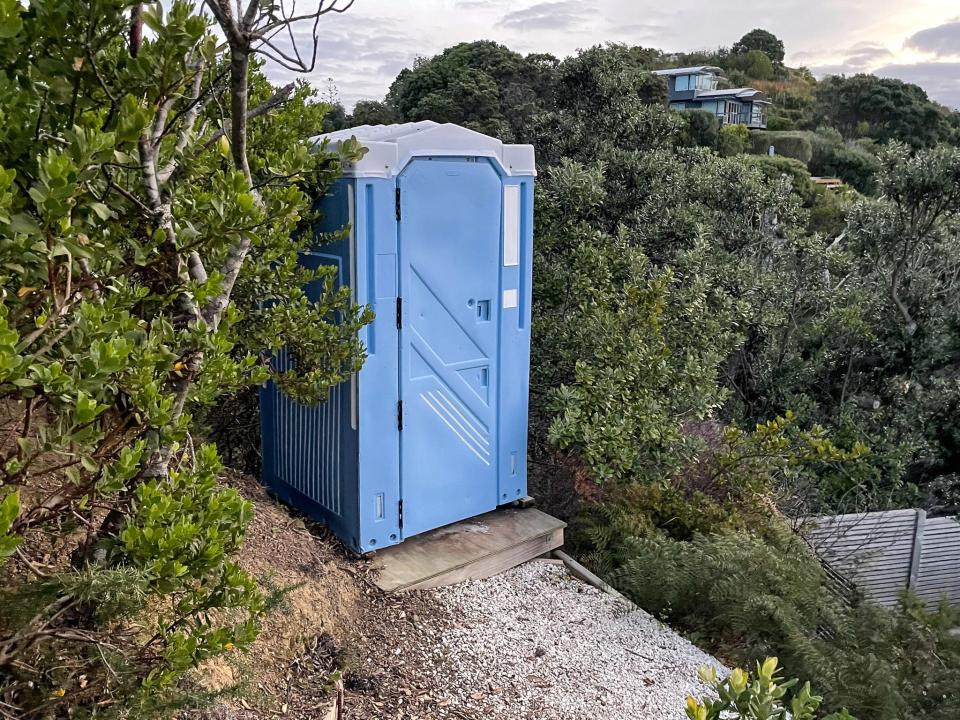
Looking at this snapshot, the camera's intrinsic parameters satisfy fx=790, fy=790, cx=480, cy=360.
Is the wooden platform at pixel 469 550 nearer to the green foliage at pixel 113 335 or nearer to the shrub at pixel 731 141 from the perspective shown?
the green foliage at pixel 113 335

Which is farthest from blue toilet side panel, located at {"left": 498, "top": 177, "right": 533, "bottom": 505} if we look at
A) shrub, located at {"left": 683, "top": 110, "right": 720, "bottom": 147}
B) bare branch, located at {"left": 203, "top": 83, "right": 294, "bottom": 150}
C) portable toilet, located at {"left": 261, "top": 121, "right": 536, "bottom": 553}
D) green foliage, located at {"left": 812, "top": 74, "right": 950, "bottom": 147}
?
green foliage, located at {"left": 812, "top": 74, "right": 950, "bottom": 147}

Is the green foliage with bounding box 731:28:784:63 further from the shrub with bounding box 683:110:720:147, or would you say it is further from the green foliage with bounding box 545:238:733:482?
the green foliage with bounding box 545:238:733:482

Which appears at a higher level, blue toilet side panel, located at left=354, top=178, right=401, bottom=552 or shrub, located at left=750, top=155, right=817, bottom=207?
shrub, located at left=750, top=155, right=817, bottom=207

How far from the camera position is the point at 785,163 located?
83.3 feet

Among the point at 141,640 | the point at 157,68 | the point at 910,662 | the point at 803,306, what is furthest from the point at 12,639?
the point at 803,306

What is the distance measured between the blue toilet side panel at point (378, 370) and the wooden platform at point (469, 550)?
0.55 feet

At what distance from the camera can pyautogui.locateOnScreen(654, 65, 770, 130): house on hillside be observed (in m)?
43.3

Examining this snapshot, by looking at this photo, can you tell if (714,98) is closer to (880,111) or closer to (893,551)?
(880,111)

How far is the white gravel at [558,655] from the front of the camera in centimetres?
363

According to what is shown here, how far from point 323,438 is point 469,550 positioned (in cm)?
107

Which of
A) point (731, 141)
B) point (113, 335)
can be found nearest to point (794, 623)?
point (113, 335)

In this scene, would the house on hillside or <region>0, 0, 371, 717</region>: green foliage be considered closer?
<region>0, 0, 371, 717</region>: green foliage

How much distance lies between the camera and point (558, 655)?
396 cm

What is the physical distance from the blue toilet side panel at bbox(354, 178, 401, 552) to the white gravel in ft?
1.78
